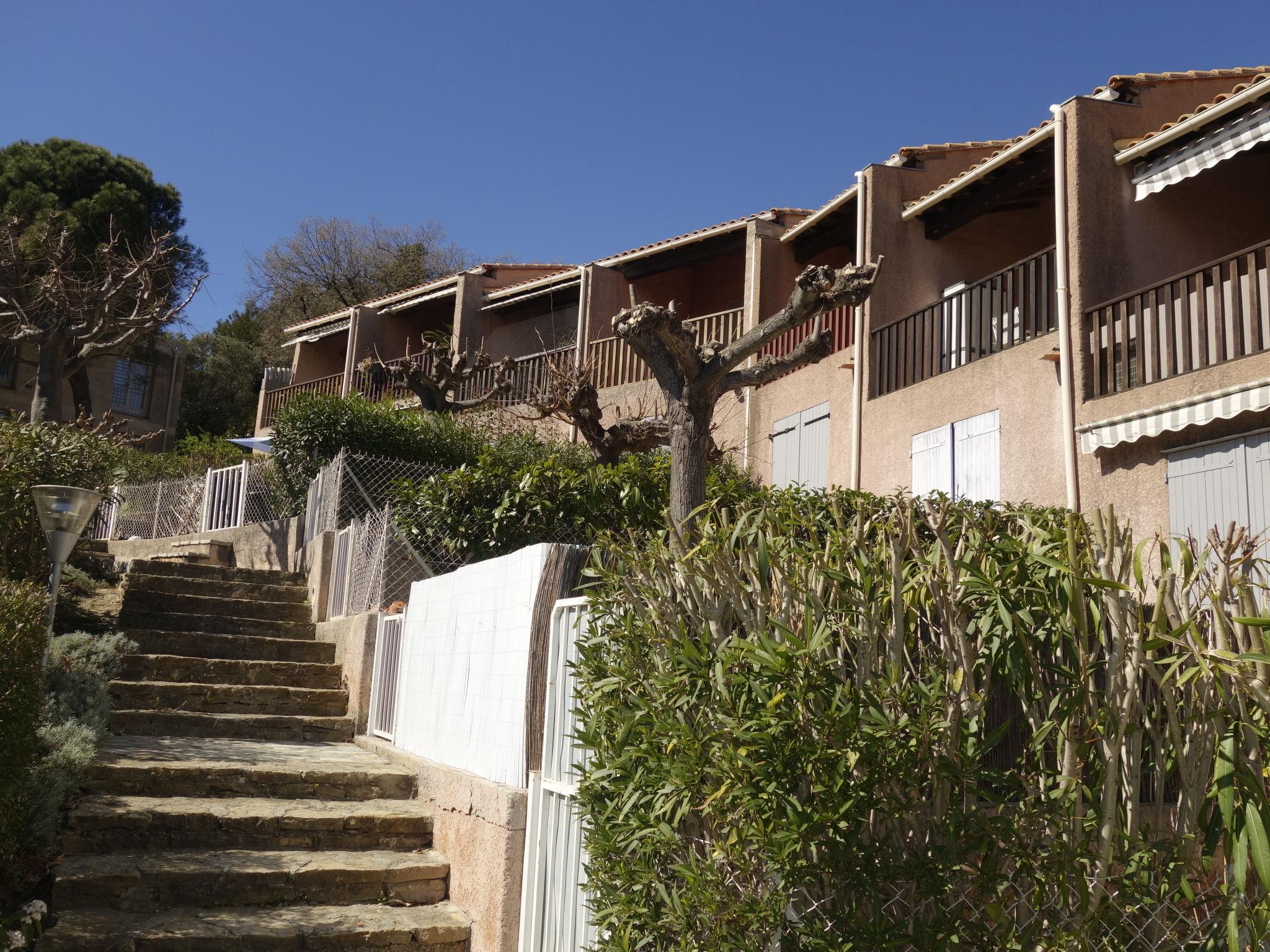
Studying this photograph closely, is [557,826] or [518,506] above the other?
[518,506]

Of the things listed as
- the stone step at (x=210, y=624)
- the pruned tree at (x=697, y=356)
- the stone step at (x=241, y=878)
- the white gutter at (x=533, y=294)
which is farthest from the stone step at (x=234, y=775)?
the white gutter at (x=533, y=294)

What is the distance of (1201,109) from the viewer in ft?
38.1

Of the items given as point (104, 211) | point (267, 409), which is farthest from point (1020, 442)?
point (104, 211)

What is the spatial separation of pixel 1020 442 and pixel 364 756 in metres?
7.65

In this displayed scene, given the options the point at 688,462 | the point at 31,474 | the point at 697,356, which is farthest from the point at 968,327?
the point at 31,474

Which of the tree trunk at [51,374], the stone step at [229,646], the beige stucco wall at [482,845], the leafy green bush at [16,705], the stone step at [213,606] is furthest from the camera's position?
the tree trunk at [51,374]

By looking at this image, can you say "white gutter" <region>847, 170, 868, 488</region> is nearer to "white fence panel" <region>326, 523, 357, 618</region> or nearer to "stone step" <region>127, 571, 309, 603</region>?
"white fence panel" <region>326, 523, 357, 618</region>

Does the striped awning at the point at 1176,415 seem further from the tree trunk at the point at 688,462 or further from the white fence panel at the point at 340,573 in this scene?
the white fence panel at the point at 340,573

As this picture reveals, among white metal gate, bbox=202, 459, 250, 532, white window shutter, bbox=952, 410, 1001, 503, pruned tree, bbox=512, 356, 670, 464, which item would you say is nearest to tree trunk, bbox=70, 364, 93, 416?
white metal gate, bbox=202, 459, 250, 532

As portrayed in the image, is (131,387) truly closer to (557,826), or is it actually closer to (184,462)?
(184,462)

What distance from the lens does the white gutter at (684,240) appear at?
706 inches

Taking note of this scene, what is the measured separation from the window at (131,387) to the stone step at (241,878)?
2699 cm

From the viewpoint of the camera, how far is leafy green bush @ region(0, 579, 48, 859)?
5.43 m

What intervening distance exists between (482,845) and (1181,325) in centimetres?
836
